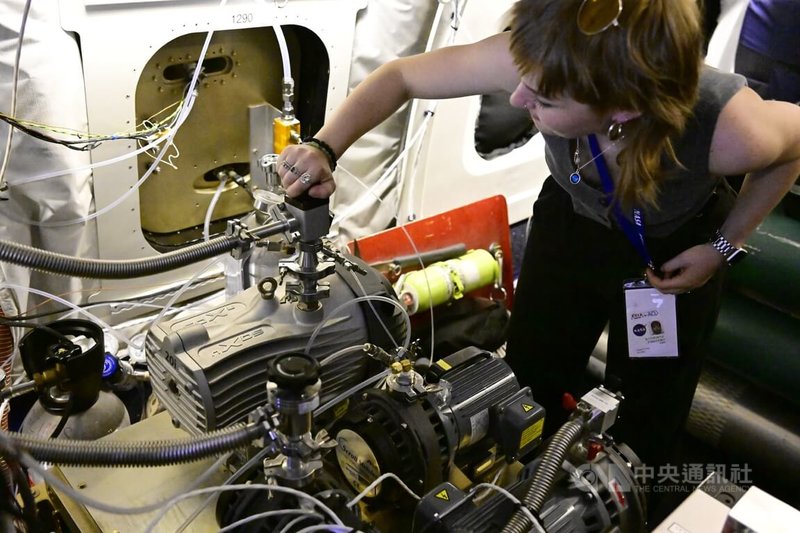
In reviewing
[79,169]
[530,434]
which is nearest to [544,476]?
[530,434]

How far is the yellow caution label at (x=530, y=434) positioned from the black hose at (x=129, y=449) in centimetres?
50

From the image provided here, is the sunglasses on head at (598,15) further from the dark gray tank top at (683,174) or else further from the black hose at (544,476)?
the black hose at (544,476)

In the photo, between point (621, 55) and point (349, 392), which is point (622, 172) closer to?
point (621, 55)

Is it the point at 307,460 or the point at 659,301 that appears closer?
the point at 307,460

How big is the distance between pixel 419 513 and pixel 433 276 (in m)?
1.13

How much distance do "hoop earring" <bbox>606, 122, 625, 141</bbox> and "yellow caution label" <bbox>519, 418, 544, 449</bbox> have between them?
476mm

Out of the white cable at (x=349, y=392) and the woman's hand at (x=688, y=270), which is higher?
the woman's hand at (x=688, y=270)

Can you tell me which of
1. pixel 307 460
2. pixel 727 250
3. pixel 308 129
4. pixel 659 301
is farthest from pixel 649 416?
pixel 308 129

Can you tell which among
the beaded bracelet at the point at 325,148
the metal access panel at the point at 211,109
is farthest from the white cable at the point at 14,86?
the beaded bracelet at the point at 325,148

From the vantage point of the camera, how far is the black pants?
139 cm

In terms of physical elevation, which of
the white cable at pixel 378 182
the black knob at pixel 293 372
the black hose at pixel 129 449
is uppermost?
the black knob at pixel 293 372

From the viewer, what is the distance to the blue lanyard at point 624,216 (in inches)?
48.2

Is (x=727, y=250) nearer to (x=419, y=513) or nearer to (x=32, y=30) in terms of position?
(x=419, y=513)

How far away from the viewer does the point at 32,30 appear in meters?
1.55
